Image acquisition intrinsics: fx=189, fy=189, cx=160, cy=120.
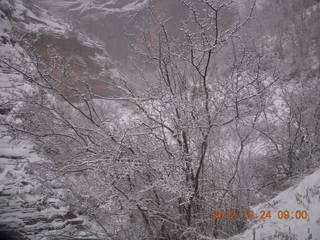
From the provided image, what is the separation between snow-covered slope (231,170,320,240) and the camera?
1.82 meters

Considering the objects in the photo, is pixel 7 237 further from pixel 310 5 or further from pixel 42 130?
pixel 310 5

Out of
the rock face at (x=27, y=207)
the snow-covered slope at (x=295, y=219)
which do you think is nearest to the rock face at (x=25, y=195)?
the rock face at (x=27, y=207)

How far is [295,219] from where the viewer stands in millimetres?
2086

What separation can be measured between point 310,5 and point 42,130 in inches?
646

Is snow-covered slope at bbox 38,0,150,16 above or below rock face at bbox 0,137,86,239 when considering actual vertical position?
above

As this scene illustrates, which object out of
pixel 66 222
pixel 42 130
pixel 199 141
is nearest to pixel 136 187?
pixel 199 141

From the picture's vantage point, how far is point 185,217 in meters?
2.66

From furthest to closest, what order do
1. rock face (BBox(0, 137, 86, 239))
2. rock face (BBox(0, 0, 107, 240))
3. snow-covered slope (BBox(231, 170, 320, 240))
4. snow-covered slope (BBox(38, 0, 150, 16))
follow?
snow-covered slope (BBox(38, 0, 150, 16)), rock face (BBox(0, 137, 86, 239)), rock face (BBox(0, 0, 107, 240)), snow-covered slope (BBox(231, 170, 320, 240))
